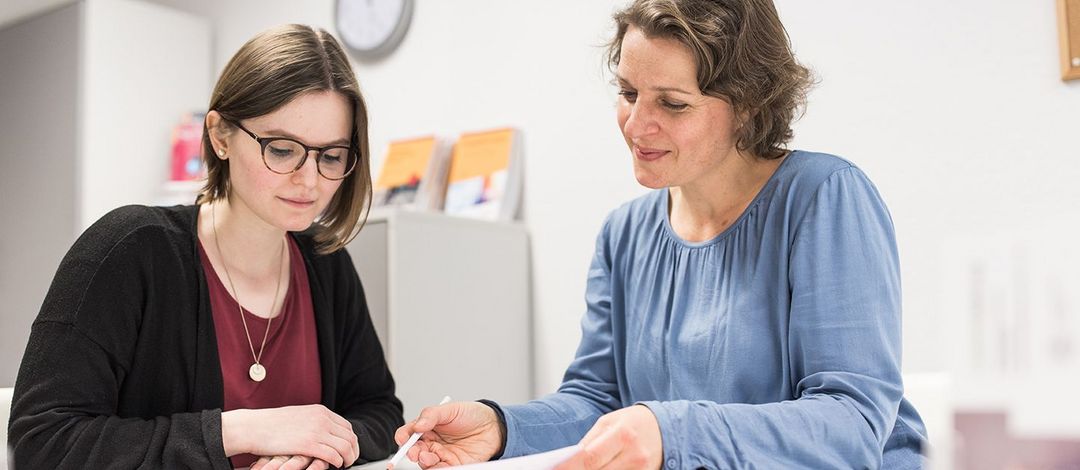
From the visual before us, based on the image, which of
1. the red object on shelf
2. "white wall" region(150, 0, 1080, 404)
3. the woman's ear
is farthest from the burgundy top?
the red object on shelf

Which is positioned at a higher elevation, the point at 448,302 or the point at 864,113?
the point at 864,113

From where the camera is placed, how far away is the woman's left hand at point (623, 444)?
90 centimetres

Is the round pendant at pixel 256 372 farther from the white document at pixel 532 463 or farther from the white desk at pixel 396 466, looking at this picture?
the white document at pixel 532 463

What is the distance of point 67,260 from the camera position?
1.36m

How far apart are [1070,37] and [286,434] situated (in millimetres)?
1636

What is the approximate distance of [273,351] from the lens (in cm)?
152

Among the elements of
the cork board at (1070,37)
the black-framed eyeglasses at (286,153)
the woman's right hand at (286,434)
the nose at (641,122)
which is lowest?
the woman's right hand at (286,434)

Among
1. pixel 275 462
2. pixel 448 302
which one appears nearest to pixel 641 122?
pixel 275 462

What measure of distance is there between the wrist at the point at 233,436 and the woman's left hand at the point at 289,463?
3cm

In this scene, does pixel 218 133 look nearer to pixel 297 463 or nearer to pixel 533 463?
pixel 297 463

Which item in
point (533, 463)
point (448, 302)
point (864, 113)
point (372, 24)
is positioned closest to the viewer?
point (533, 463)

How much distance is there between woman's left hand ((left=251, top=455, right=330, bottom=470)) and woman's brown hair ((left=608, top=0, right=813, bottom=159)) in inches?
28.0

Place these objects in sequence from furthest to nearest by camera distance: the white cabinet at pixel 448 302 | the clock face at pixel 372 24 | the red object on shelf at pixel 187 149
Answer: the red object on shelf at pixel 187 149
the clock face at pixel 372 24
the white cabinet at pixel 448 302

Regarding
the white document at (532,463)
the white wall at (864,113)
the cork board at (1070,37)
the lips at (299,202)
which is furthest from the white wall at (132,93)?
the cork board at (1070,37)
